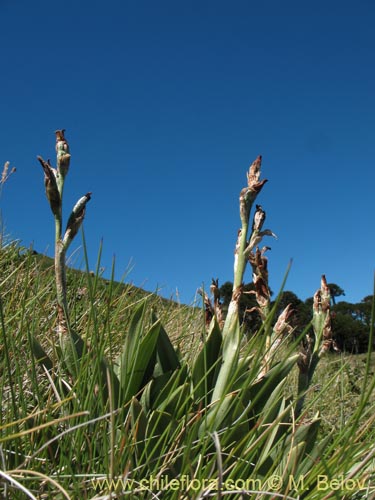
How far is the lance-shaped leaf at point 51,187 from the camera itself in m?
1.91

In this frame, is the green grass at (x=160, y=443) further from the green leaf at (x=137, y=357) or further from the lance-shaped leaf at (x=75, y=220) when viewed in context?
the lance-shaped leaf at (x=75, y=220)

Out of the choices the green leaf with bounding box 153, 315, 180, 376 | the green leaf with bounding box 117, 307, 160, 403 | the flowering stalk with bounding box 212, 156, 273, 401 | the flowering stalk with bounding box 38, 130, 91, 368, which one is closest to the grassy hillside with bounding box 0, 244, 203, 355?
the green leaf with bounding box 153, 315, 180, 376

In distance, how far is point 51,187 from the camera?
6.36 feet

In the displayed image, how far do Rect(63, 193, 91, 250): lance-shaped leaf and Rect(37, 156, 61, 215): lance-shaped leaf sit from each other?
6cm

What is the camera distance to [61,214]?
6.52 ft

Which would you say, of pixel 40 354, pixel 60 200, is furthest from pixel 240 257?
pixel 40 354

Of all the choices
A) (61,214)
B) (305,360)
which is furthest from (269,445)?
(61,214)

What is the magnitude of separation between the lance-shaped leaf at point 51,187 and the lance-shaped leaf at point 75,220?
0.20ft

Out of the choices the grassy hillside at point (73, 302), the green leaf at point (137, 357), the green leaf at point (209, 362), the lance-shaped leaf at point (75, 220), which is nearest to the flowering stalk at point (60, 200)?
the lance-shaped leaf at point (75, 220)

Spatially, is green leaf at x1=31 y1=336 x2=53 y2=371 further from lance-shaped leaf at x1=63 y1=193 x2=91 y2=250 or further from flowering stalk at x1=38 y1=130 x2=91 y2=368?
lance-shaped leaf at x1=63 y1=193 x2=91 y2=250

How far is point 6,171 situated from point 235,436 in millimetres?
4173

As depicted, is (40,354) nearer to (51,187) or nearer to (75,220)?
(75,220)

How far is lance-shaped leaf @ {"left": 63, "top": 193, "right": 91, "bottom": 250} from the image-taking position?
1968 mm

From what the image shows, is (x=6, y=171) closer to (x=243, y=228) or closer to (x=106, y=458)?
(x=243, y=228)
